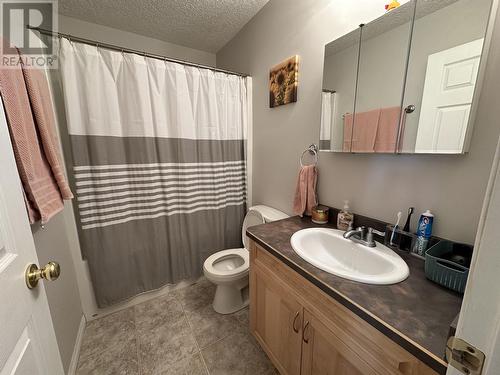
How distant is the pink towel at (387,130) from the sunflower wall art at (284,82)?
2.06ft

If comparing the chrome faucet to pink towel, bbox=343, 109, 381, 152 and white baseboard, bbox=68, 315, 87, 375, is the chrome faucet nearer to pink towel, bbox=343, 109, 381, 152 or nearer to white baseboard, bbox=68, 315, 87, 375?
pink towel, bbox=343, 109, 381, 152

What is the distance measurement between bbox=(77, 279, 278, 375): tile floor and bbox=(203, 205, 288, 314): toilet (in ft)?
0.27

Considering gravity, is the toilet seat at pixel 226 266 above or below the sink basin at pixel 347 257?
below

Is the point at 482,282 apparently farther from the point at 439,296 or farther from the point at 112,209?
the point at 112,209

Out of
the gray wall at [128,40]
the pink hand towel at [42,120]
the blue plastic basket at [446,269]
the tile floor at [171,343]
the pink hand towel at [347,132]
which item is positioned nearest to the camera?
the blue plastic basket at [446,269]

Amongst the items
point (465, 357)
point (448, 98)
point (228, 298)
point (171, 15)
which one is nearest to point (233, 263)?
point (228, 298)

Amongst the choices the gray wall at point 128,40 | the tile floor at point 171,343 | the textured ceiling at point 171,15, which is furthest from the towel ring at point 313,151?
the gray wall at point 128,40

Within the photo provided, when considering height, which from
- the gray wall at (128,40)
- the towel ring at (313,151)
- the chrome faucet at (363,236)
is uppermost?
the gray wall at (128,40)

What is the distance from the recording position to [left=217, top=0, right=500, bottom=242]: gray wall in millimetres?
774

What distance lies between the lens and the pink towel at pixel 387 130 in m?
0.95

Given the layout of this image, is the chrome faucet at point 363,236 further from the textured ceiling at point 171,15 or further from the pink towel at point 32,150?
the textured ceiling at point 171,15

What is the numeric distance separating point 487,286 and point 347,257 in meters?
0.78

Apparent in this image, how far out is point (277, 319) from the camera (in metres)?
1.07

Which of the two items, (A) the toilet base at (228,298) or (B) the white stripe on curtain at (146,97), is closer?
(B) the white stripe on curtain at (146,97)
